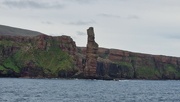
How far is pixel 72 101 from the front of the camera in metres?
94.7

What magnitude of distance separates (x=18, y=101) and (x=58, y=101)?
987cm

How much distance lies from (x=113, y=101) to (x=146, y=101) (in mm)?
9907

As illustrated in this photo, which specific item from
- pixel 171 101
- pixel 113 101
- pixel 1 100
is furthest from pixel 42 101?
pixel 171 101

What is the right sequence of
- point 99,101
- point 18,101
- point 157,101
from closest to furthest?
point 18,101
point 99,101
point 157,101

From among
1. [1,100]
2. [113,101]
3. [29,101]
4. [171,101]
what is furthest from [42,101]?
[171,101]

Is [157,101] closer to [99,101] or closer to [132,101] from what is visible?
[132,101]

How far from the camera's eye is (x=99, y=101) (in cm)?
9538

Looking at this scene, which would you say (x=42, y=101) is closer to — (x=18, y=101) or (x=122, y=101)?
(x=18, y=101)

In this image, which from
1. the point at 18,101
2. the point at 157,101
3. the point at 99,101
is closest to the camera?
the point at 18,101

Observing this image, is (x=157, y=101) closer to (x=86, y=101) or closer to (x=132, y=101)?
(x=132, y=101)

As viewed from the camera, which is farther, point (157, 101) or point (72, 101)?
point (157, 101)

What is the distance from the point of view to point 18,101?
89.6 m

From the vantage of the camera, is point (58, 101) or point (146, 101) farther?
point (146, 101)

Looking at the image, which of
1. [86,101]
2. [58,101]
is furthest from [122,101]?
[58,101]
